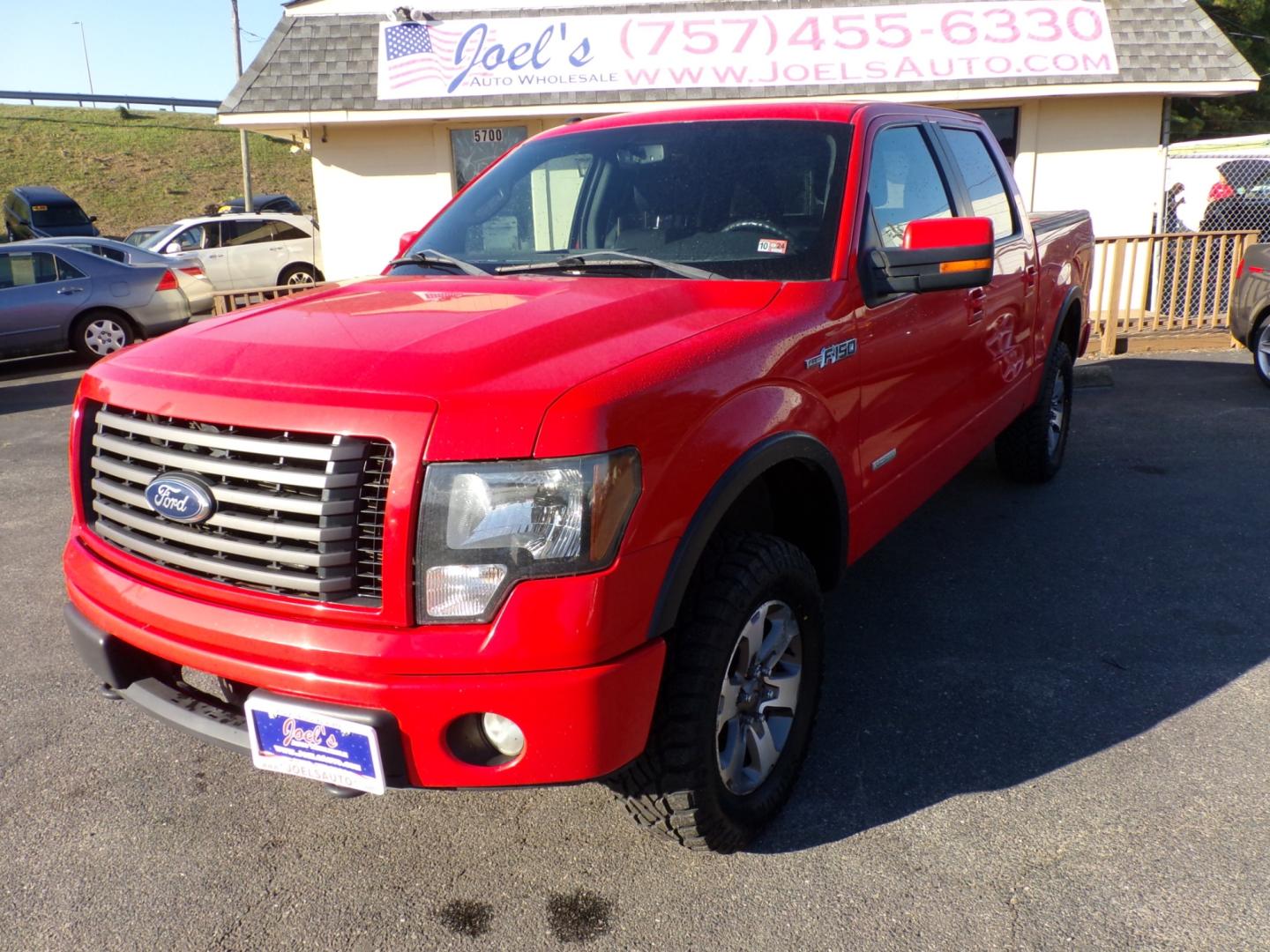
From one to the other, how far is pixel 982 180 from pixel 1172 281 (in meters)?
7.13

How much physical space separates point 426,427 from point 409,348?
36cm

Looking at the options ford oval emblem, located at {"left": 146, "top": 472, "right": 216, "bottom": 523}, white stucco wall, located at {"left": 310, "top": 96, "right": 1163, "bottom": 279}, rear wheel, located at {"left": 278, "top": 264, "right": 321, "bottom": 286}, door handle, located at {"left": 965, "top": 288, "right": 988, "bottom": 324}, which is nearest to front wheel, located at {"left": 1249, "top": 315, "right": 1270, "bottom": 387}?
white stucco wall, located at {"left": 310, "top": 96, "right": 1163, "bottom": 279}

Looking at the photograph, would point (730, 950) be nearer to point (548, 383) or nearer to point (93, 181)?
point (548, 383)

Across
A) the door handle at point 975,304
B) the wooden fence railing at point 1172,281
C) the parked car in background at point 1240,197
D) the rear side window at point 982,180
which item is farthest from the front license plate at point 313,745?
the parked car in background at point 1240,197

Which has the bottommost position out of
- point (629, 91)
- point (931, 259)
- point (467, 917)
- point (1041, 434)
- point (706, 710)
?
point (467, 917)

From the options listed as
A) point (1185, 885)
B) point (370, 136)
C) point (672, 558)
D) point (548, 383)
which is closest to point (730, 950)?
point (672, 558)

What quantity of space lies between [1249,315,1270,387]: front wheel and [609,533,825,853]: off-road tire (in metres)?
7.22

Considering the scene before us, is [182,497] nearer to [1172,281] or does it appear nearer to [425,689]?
[425,689]

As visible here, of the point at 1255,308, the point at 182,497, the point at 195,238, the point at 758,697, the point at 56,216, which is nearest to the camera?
the point at 182,497

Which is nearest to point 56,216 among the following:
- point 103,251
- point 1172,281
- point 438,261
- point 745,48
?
point 103,251

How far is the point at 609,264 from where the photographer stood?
3.22m

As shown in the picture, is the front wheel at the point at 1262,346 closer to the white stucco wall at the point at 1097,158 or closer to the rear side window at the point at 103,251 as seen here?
the white stucco wall at the point at 1097,158

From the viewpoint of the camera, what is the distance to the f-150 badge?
289cm

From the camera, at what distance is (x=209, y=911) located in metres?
2.60
